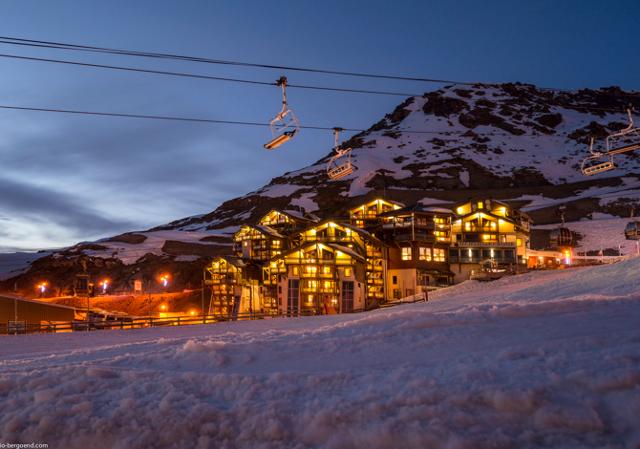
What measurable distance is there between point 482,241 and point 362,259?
835 inches

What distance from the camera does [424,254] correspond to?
63875 mm

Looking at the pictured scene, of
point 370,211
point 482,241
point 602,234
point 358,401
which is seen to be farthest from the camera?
point 602,234

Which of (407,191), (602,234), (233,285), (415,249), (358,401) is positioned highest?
(407,191)

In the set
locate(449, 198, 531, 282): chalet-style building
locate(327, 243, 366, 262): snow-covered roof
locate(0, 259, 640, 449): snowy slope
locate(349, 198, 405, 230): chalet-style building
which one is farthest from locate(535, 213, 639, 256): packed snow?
locate(0, 259, 640, 449): snowy slope

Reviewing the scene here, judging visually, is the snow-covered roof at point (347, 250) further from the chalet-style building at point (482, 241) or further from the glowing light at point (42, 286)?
the glowing light at point (42, 286)

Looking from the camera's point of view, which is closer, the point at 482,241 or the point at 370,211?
the point at 482,241

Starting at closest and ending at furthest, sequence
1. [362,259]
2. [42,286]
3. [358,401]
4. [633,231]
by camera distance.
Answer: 1. [358,401]
2. [362,259]
3. [633,231]
4. [42,286]

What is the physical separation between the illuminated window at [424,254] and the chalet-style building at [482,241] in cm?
376

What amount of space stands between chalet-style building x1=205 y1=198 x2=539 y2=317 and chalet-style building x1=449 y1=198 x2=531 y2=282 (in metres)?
0.13

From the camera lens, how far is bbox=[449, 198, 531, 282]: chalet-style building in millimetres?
65625

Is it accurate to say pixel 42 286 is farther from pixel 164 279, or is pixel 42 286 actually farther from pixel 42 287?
pixel 164 279

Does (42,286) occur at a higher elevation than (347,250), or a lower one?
lower

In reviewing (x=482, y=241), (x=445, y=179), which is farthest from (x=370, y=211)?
(x=445, y=179)

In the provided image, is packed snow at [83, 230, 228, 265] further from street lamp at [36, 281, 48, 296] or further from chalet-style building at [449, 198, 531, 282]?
chalet-style building at [449, 198, 531, 282]
